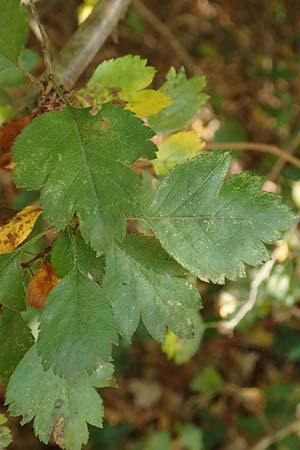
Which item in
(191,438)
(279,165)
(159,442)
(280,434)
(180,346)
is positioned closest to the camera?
(180,346)

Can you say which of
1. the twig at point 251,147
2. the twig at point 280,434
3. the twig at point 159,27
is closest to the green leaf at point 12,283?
the twig at point 251,147

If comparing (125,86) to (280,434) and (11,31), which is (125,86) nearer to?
(11,31)

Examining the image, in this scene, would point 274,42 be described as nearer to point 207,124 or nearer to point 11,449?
point 207,124

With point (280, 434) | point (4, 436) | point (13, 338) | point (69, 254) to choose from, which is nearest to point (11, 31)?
point (69, 254)

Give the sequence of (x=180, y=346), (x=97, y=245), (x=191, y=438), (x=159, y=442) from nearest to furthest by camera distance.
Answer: (x=97, y=245), (x=180, y=346), (x=159, y=442), (x=191, y=438)

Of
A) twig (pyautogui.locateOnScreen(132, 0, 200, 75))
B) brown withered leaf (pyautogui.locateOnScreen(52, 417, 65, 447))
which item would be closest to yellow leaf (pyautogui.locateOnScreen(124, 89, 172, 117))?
brown withered leaf (pyautogui.locateOnScreen(52, 417, 65, 447))

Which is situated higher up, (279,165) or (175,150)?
(175,150)

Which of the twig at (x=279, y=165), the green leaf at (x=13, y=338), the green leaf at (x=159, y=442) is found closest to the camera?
the green leaf at (x=13, y=338)

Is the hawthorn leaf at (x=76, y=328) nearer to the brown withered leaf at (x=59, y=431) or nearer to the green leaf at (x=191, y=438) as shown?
the brown withered leaf at (x=59, y=431)
